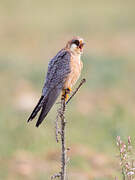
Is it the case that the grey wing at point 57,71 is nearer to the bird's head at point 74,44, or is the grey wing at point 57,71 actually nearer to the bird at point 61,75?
the bird at point 61,75

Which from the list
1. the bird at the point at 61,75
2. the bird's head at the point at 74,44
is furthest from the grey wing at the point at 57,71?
the bird's head at the point at 74,44

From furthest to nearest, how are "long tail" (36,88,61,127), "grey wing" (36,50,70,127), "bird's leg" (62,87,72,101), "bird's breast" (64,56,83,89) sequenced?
1. "bird's breast" (64,56,83,89)
2. "bird's leg" (62,87,72,101)
3. "grey wing" (36,50,70,127)
4. "long tail" (36,88,61,127)

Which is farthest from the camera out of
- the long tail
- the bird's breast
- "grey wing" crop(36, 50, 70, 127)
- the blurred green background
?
the blurred green background

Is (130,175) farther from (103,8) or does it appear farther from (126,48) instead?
(103,8)

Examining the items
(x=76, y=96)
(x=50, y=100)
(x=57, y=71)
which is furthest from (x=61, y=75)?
(x=76, y=96)

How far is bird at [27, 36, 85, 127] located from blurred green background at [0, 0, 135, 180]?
1.61 meters

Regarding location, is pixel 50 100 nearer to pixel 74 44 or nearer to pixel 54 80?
pixel 54 80

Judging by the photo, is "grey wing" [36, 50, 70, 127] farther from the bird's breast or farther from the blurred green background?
the blurred green background

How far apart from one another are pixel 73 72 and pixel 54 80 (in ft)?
1.07

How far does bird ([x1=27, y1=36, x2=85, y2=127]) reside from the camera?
5449mm

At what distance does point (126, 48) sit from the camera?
61.7 ft

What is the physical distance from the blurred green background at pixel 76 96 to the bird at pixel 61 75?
1.61 meters

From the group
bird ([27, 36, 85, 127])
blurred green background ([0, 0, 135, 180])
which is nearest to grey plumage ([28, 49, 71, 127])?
bird ([27, 36, 85, 127])

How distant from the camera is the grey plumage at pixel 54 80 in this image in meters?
5.40
